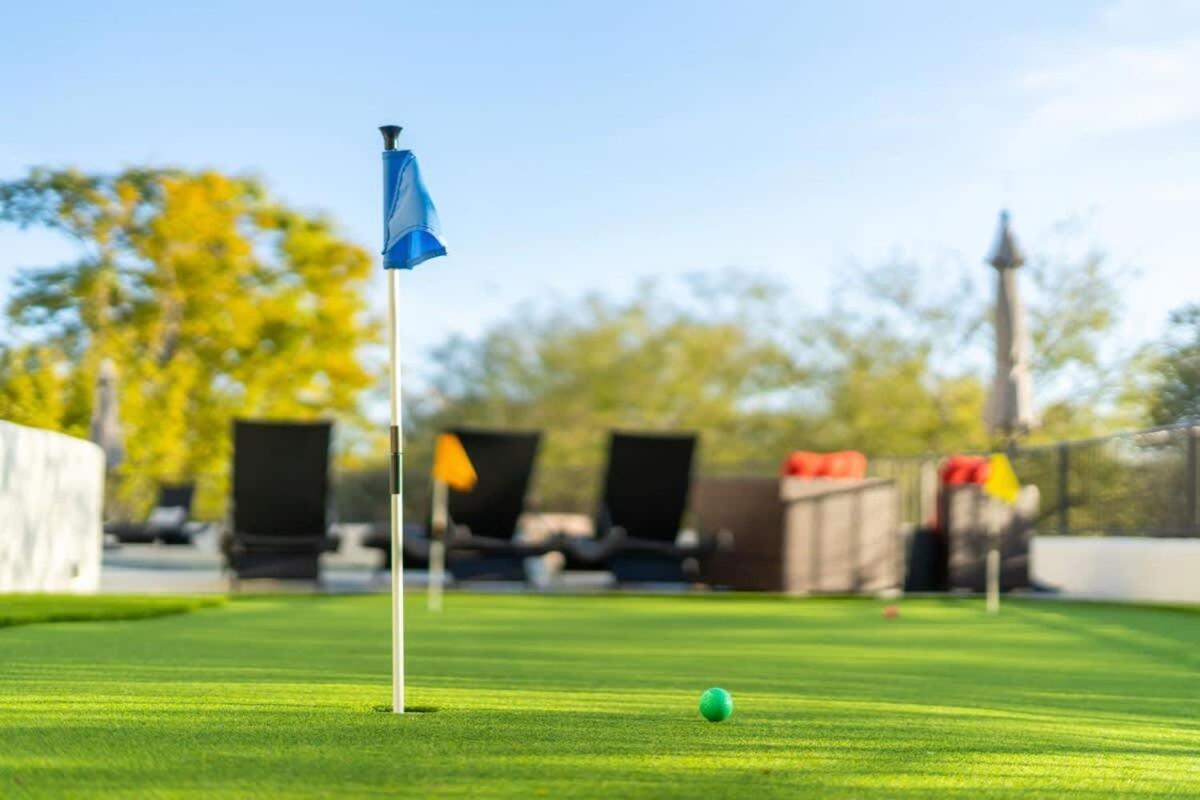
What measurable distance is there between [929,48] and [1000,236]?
1593 centimetres

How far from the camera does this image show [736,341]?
38688 millimetres

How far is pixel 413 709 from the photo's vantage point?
411 cm

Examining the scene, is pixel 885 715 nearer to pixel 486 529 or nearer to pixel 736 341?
pixel 486 529

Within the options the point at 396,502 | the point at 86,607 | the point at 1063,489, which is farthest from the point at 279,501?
the point at 396,502

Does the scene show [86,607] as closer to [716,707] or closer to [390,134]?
[390,134]

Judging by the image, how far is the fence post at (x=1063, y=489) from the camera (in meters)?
16.0

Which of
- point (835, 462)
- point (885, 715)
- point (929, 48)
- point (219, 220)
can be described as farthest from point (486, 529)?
point (929, 48)

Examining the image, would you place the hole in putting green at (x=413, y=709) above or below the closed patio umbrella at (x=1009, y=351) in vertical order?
below

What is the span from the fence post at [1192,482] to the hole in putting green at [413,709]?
10745 millimetres

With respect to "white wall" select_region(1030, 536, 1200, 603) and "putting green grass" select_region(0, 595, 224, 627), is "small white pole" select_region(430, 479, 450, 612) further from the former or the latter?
"white wall" select_region(1030, 536, 1200, 603)

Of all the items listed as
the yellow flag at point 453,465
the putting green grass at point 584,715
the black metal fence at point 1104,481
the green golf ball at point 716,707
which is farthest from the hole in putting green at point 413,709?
the black metal fence at point 1104,481

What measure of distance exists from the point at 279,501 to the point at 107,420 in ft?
21.0

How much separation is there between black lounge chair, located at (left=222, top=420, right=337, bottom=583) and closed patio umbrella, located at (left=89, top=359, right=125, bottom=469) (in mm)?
5998

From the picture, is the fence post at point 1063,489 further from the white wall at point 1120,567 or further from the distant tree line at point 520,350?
the distant tree line at point 520,350
